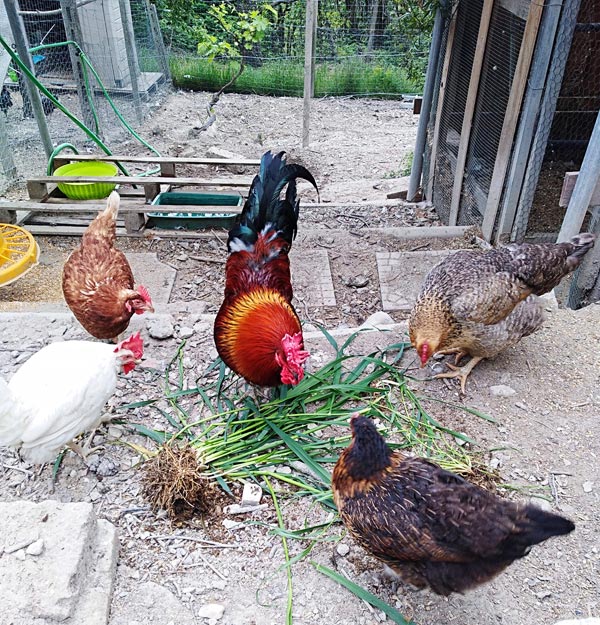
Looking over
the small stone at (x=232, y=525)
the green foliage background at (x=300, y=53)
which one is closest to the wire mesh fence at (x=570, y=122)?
the small stone at (x=232, y=525)

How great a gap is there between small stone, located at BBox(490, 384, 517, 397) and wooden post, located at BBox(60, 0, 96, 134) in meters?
7.44

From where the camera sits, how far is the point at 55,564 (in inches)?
83.7

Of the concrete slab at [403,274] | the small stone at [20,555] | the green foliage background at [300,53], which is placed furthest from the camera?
the green foliage background at [300,53]

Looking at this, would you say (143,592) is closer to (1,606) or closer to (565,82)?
(1,606)

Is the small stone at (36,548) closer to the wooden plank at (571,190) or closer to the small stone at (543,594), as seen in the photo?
the small stone at (543,594)

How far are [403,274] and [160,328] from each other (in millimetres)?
2367

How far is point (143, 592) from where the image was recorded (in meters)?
2.28

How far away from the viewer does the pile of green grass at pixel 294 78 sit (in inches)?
487

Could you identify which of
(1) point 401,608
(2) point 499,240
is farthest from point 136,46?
(1) point 401,608

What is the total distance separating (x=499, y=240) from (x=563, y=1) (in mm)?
1909

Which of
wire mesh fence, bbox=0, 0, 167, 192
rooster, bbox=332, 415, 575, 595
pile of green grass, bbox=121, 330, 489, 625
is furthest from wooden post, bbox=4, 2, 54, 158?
rooster, bbox=332, 415, 575, 595

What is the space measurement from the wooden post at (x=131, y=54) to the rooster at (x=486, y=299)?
8.67 metres

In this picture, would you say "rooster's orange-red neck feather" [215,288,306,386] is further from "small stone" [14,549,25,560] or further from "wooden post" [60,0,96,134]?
"wooden post" [60,0,96,134]

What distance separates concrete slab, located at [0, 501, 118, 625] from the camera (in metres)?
2.02
